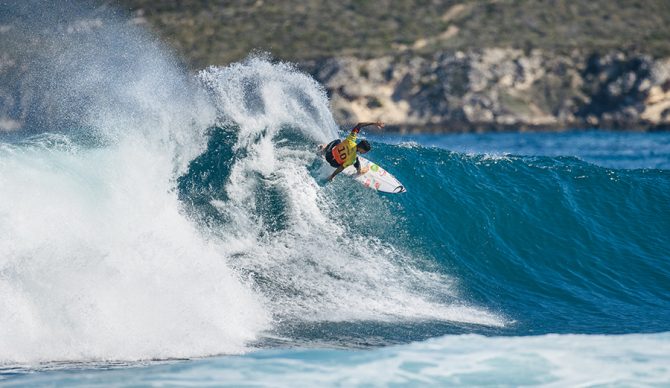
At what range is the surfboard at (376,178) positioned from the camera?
54.5 feet

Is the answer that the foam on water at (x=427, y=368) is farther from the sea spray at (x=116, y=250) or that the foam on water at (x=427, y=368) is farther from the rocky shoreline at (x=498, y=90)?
the rocky shoreline at (x=498, y=90)

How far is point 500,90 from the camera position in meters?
47.2

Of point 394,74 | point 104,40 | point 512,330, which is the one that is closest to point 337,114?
point 394,74

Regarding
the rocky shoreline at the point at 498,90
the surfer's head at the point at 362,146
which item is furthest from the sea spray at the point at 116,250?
the rocky shoreline at the point at 498,90

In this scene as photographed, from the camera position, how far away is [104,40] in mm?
41344

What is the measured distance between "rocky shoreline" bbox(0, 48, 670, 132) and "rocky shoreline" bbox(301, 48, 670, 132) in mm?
51

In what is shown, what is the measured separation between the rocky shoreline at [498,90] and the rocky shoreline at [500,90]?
5 centimetres

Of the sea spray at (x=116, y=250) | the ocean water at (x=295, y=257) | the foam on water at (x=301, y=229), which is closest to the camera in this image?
the ocean water at (x=295, y=257)

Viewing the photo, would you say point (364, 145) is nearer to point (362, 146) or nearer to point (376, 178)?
point (362, 146)

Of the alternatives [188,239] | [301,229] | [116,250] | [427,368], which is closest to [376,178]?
[301,229]

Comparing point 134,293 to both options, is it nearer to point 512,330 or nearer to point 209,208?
point 209,208

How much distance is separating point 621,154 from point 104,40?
23641mm

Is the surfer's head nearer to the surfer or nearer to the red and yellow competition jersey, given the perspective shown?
the surfer

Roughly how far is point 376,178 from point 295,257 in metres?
3.29
